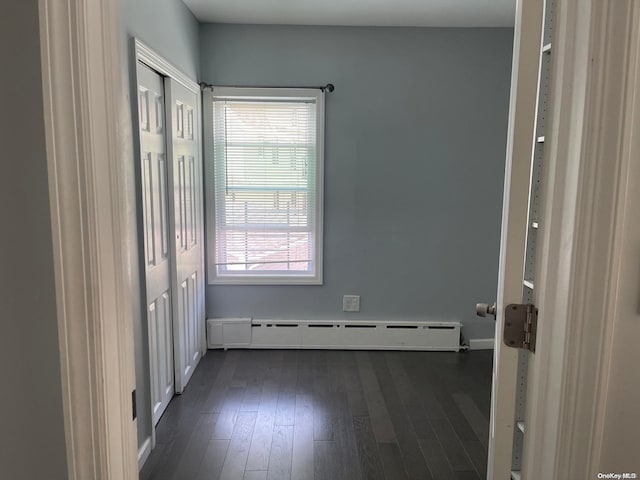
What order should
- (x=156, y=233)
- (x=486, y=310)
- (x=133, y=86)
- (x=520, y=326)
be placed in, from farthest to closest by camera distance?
(x=156, y=233)
(x=133, y=86)
(x=486, y=310)
(x=520, y=326)

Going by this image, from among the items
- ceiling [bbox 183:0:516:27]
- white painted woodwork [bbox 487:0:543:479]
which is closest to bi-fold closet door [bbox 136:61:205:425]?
ceiling [bbox 183:0:516:27]

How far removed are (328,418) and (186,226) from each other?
1.60 m

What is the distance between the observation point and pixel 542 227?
915 millimetres

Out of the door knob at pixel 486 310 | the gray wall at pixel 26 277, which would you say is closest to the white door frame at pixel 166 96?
the gray wall at pixel 26 277

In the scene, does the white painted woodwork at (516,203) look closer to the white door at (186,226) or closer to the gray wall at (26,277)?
the gray wall at (26,277)

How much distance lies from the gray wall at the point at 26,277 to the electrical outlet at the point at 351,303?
2.95 m

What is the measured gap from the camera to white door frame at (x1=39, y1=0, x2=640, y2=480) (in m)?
0.77

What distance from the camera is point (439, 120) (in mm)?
3561

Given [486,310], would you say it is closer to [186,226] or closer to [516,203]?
[516,203]

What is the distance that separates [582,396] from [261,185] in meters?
3.06

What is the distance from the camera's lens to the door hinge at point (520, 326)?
0.97m

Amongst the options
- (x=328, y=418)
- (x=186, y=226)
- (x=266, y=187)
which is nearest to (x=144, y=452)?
(x=328, y=418)

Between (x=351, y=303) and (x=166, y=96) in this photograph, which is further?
(x=351, y=303)

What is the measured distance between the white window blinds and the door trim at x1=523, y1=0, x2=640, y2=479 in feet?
9.20
